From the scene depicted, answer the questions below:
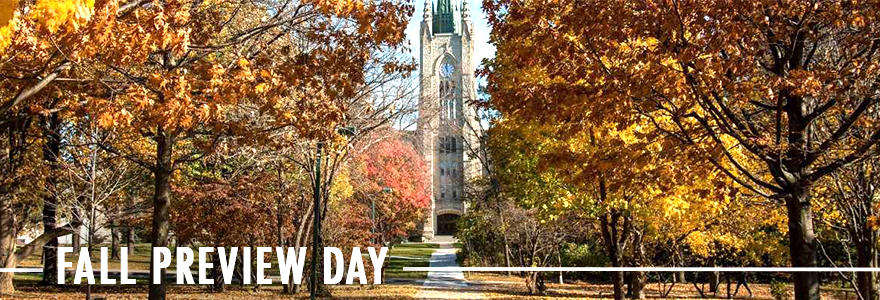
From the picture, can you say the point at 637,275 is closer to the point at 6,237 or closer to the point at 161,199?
the point at 161,199

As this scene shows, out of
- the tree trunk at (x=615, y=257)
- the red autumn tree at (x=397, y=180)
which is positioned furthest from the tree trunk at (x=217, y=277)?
the red autumn tree at (x=397, y=180)

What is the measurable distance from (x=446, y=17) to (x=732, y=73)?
253ft

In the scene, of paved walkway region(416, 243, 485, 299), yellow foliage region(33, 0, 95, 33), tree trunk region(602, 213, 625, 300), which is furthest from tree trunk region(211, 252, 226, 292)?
yellow foliage region(33, 0, 95, 33)

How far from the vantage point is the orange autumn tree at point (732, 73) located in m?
6.36

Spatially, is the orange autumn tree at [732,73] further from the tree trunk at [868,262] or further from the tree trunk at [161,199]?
the tree trunk at [161,199]

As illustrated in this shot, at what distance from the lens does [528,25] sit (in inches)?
312

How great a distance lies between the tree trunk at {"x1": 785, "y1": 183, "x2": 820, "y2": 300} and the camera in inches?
269

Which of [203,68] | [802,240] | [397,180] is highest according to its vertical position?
[397,180]

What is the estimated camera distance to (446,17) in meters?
82.6

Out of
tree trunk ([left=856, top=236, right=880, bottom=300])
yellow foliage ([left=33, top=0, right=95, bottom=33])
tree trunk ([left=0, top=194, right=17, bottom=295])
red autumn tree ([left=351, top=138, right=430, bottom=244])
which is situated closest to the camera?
yellow foliage ([left=33, top=0, right=95, bottom=33])

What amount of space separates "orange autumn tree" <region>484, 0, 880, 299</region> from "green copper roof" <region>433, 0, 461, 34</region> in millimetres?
74529

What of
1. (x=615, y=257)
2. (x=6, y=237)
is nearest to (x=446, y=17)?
(x=6, y=237)

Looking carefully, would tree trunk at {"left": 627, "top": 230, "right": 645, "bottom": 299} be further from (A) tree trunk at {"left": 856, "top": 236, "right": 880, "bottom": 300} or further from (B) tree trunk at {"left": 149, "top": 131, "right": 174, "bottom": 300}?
(B) tree trunk at {"left": 149, "top": 131, "right": 174, "bottom": 300}

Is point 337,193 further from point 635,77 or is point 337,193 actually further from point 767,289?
point 635,77
